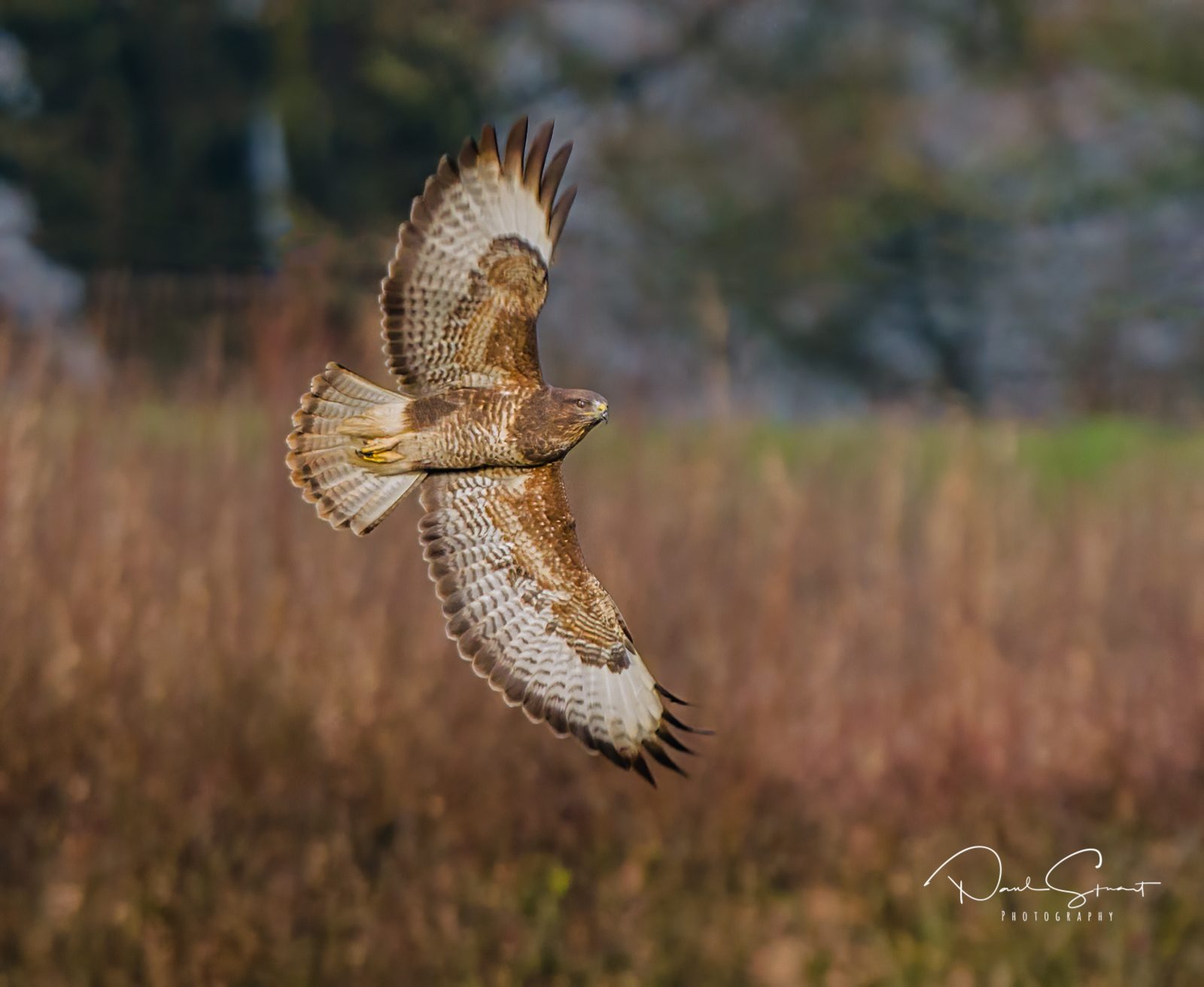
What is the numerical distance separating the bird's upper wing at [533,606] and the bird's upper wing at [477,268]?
5 cm

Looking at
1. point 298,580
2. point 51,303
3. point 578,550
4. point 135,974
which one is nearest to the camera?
point 578,550

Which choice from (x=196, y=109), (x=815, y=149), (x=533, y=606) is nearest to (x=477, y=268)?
(x=533, y=606)

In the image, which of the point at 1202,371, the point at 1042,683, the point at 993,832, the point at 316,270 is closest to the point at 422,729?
the point at 993,832

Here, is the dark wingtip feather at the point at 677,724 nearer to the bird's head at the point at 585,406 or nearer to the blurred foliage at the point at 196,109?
the bird's head at the point at 585,406

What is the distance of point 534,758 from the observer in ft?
15.4

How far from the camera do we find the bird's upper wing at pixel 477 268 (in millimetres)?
731

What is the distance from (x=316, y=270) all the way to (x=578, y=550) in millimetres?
599

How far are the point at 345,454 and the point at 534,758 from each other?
13.1 feet

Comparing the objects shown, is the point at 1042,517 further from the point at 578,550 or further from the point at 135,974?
the point at 578,550

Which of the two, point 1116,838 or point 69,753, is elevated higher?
point 69,753

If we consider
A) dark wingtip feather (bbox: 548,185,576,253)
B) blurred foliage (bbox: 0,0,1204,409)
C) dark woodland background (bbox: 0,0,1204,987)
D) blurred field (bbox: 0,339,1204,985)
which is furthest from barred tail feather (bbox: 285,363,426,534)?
blurred foliage (bbox: 0,0,1204,409)

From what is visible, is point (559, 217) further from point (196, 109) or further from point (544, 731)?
point (196, 109)

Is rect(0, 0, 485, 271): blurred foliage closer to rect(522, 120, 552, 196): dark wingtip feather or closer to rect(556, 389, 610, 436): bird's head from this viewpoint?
rect(522, 120, 552, 196): dark wingtip feather

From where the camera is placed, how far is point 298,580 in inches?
169
